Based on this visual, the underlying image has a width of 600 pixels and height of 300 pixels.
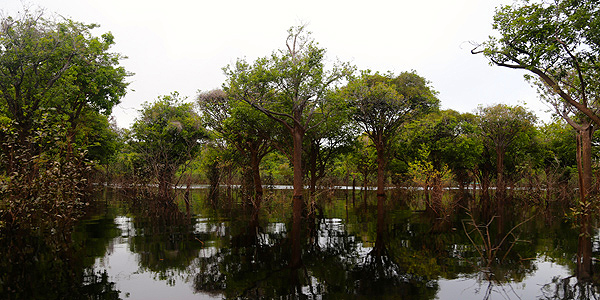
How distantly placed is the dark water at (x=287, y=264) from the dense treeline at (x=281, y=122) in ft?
11.3

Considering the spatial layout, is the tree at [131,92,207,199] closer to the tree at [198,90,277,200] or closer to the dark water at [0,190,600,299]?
the tree at [198,90,277,200]

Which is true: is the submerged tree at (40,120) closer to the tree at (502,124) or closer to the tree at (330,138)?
the tree at (330,138)

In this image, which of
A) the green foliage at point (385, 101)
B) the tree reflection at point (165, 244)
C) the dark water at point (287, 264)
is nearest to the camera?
the dark water at point (287, 264)

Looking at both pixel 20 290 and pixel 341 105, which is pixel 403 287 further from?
pixel 341 105

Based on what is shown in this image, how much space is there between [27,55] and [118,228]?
9.25 metres

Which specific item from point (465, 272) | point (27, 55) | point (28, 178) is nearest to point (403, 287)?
point (465, 272)

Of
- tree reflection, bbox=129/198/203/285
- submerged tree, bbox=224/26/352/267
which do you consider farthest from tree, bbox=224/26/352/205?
tree reflection, bbox=129/198/203/285

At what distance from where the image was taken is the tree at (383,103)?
29.8 m

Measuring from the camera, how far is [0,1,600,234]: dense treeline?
45.5 ft

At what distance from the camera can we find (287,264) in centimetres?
890

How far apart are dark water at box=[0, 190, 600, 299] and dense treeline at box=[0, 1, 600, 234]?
3.45 m

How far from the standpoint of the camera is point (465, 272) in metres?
8.30

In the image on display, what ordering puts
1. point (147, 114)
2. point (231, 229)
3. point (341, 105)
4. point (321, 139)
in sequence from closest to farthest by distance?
point (231, 229) → point (341, 105) → point (321, 139) → point (147, 114)

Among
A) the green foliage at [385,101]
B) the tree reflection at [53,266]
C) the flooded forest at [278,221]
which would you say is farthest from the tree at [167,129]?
the tree reflection at [53,266]
